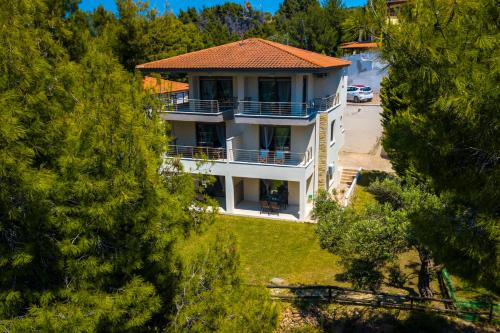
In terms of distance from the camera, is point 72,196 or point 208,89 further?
point 208,89

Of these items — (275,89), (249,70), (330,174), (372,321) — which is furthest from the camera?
(330,174)

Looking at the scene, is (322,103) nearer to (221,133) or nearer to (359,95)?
(221,133)

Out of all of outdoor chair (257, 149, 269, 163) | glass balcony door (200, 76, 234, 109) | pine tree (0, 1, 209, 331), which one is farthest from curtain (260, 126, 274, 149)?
pine tree (0, 1, 209, 331)

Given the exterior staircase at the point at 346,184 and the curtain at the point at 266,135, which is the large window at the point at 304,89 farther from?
the exterior staircase at the point at 346,184

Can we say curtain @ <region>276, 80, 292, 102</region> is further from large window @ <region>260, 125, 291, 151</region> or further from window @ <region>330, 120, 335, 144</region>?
window @ <region>330, 120, 335, 144</region>

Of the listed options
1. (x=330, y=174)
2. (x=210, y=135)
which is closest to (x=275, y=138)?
(x=210, y=135)

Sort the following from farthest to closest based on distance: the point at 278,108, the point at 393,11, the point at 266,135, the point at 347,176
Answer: the point at 347,176 → the point at 266,135 → the point at 278,108 → the point at 393,11

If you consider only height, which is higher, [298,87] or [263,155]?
[298,87]

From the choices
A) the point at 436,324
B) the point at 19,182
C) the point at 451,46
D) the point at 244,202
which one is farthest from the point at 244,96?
the point at 19,182
